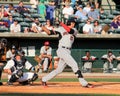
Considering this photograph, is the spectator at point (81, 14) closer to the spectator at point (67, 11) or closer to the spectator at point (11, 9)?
the spectator at point (67, 11)

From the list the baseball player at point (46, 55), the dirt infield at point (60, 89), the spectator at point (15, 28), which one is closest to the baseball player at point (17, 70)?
the dirt infield at point (60, 89)

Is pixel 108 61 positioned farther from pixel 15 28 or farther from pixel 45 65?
pixel 15 28

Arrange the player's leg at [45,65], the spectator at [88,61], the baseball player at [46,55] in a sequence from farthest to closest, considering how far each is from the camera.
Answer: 1. the spectator at [88,61]
2. the baseball player at [46,55]
3. the player's leg at [45,65]

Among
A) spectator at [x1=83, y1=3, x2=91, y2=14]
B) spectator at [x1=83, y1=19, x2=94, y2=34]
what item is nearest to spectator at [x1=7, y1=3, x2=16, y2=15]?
spectator at [x1=83, y1=3, x2=91, y2=14]

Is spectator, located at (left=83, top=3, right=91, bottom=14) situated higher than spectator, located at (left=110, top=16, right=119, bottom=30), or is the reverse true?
spectator, located at (left=83, top=3, right=91, bottom=14)

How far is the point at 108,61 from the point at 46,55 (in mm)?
2817

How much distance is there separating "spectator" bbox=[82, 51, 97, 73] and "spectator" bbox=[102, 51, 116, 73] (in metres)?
0.49

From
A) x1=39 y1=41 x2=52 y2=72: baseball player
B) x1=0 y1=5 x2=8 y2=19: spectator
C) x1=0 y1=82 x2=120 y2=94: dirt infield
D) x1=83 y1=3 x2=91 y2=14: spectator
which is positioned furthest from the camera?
x1=83 y1=3 x2=91 y2=14: spectator

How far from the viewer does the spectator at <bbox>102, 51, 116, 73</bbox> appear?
20547mm

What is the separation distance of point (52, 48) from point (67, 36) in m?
9.84

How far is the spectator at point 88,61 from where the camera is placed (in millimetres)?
20475

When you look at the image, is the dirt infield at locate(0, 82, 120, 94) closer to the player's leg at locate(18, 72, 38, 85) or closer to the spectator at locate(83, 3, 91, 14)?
the player's leg at locate(18, 72, 38, 85)

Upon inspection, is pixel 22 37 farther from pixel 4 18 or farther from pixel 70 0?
pixel 70 0

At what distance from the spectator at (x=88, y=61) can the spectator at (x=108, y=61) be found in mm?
493
